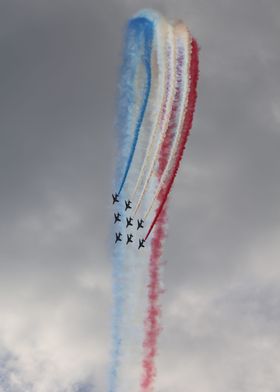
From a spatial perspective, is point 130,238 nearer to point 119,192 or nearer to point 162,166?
point 119,192

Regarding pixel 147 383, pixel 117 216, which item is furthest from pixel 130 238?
pixel 147 383

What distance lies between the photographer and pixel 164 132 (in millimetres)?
95312

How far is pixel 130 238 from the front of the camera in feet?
381

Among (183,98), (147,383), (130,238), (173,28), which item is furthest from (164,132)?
(147,383)

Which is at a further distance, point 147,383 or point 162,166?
point 147,383

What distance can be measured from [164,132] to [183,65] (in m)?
7.76

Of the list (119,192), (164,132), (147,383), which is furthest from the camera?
(147,383)

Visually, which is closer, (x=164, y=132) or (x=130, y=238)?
(x=164, y=132)

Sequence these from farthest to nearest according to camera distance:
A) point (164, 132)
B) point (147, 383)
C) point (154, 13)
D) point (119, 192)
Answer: point (147, 383)
point (119, 192)
point (164, 132)
point (154, 13)

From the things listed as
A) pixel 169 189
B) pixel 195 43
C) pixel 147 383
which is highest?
pixel 195 43

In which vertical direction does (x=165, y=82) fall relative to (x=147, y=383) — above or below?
above

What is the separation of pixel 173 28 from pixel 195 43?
9.64 feet

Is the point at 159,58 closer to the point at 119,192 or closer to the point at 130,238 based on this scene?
the point at 119,192

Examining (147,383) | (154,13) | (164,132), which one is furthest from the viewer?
(147,383)
